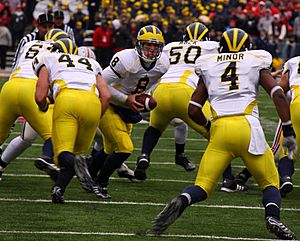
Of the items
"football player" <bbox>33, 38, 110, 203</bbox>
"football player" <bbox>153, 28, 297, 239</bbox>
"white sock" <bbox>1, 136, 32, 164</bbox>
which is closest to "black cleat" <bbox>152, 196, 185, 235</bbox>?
"football player" <bbox>153, 28, 297, 239</bbox>

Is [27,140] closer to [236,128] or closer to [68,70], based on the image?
[68,70]

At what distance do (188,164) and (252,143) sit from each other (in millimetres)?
3491

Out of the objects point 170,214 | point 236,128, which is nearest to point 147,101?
point 236,128

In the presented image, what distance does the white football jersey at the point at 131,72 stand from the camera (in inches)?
315

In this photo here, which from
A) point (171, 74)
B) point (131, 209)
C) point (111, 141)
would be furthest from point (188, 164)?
point (131, 209)

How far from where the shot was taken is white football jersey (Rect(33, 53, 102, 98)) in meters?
7.38

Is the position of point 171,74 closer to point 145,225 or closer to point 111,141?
point 111,141

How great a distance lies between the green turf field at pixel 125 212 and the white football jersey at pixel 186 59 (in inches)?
36.3

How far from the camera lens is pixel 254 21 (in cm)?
2431

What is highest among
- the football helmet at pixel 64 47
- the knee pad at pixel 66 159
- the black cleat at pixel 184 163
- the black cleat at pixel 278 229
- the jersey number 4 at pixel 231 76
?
the jersey number 4 at pixel 231 76

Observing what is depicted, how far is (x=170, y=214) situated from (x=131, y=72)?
6.92 feet

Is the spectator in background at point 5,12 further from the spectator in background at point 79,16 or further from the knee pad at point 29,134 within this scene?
the knee pad at point 29,134

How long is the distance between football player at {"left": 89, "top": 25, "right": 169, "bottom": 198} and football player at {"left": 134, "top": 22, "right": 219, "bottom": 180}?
0.56 m

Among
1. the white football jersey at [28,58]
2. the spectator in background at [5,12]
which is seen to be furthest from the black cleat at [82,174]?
the spectator in background at [5,12]
